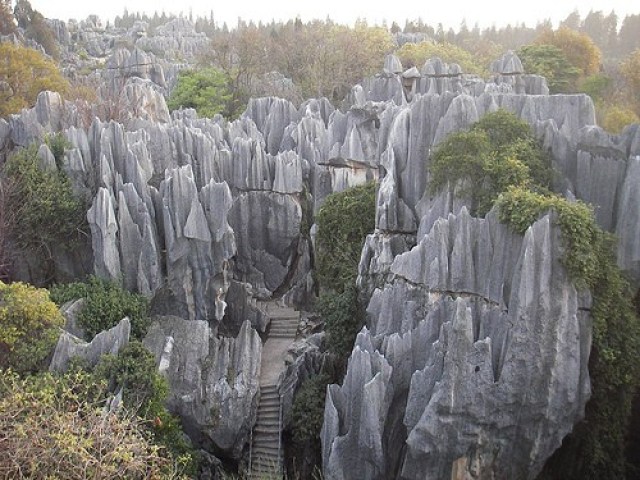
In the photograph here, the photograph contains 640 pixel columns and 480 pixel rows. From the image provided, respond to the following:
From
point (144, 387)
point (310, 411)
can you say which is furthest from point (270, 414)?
point (144, 387)

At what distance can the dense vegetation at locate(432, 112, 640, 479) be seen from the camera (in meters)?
12.0

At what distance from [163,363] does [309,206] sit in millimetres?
11235

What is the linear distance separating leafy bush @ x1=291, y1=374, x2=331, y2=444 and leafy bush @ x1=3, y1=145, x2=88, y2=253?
9322mm

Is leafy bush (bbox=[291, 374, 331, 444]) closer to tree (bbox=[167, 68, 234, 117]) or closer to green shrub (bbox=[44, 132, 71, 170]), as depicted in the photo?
green shrub (bbox=[44, 132, 71, 170])

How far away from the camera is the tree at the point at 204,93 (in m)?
42.1

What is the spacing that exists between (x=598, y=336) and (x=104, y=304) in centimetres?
1283

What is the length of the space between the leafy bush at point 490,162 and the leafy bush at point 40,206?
1186cm

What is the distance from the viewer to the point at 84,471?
8.16 meters

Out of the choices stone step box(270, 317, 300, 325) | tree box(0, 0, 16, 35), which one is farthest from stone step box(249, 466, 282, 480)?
tree box(0, 0, 16, 35)

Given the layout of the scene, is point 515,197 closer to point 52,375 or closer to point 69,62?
point 52,375

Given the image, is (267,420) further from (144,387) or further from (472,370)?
(472,370)

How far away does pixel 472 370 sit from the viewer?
486 inches

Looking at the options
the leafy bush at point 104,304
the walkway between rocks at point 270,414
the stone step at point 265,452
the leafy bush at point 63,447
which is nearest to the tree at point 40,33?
the leafy bush at point 104,304

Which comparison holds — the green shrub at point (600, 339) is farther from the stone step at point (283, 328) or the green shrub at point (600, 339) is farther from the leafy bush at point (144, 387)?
the stone step at point (283, 328)
